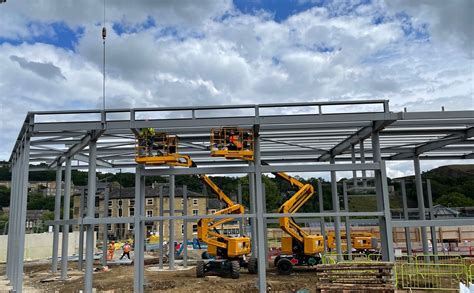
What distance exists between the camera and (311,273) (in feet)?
65.2

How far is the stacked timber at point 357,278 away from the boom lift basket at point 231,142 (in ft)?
15.6

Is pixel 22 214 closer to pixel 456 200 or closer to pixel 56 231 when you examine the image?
pixel 56 231

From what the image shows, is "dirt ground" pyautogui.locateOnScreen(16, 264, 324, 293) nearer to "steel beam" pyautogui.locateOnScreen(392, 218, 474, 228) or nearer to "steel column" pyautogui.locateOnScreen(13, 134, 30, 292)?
"steel column" pyautogui.locateOnScreen(13, 134, 30, 292)

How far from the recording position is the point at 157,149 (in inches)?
596

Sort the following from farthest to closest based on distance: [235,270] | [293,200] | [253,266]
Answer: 1. [253,266]
2. [293,200]
3. [235,270]

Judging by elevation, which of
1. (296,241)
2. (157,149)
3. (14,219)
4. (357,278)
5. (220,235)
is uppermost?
(157,149)

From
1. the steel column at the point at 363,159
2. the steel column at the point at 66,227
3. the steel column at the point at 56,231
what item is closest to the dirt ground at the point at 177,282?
the steel column at the point at 66,227

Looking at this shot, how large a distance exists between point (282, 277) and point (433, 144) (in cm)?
924

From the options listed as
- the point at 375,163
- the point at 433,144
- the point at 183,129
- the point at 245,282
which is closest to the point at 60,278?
the point at 245,282

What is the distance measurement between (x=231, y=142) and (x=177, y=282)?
6.72 metres

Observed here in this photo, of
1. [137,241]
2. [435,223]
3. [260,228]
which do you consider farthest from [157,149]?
[435,223]

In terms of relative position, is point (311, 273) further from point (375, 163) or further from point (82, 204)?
point (82, 204)

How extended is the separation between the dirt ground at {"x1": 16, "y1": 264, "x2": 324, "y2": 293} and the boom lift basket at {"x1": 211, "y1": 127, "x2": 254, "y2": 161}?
4983 mm

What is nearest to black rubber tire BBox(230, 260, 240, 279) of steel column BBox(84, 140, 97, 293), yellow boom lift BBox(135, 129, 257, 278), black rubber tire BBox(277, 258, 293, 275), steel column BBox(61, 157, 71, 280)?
yellow boom lift BBox(135, 129, 257, 278)
